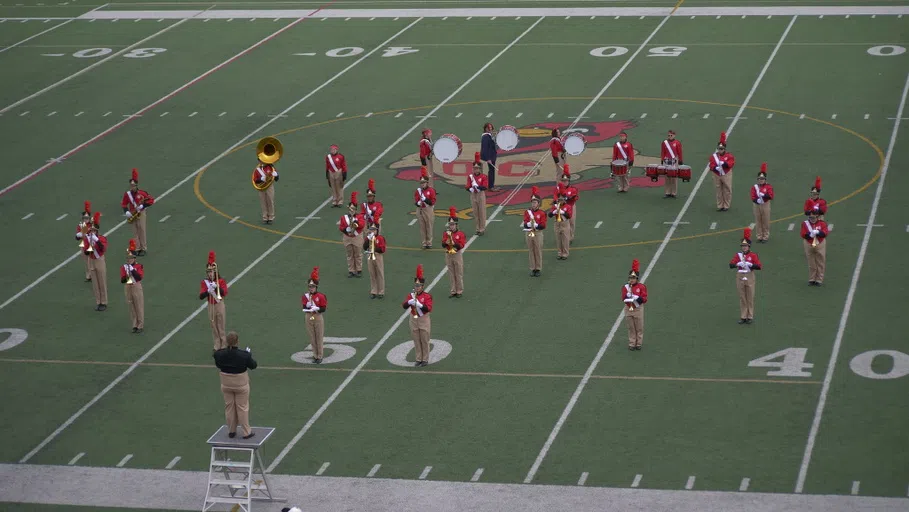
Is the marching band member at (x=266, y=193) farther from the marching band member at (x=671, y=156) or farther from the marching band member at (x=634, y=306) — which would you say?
the marching band member at (x=634, y=306)

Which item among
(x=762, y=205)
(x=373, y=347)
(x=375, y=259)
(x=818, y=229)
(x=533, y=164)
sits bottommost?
(x=533, y=164)

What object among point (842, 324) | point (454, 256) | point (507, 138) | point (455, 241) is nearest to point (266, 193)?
point (507, 138)

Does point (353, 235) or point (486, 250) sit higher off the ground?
point (353, 235)

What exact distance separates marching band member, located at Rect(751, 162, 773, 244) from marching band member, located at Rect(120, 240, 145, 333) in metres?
11.8

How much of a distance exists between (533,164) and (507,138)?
2.63 metres

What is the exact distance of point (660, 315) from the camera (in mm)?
27875

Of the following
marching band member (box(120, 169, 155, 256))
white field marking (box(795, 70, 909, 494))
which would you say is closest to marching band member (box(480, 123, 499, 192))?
marching band member (box(120, 169, 155, 256))

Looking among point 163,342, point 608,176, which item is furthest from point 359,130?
point 163,342

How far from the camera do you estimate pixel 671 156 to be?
34500 mm

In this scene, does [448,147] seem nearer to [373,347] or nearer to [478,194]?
[478,194]

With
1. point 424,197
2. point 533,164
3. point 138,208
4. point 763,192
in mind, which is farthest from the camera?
point 533,164

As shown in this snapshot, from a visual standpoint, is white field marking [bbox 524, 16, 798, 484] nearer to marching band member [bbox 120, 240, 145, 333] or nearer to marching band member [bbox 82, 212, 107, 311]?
marching band member [bbox 120, 240, 145, 333]

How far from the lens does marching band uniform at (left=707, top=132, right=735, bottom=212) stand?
32.9 m

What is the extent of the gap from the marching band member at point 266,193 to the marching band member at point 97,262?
15.7ft
